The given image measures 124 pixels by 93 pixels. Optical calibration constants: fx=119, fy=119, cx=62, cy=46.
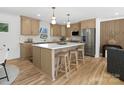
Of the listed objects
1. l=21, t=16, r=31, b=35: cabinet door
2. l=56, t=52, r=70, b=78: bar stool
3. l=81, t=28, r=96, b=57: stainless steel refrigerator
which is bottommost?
l=56, t=52, r=70, b=78: bar stool

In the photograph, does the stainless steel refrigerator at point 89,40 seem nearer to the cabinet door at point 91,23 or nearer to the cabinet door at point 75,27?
the cabinet door at point 91,23

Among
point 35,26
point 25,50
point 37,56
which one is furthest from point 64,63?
point 35,26

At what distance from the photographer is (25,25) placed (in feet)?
20.3

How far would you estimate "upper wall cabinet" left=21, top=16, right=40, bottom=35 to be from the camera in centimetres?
607

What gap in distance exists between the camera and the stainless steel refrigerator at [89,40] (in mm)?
6797

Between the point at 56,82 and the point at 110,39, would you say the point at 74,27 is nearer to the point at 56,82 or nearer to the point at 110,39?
the point at 110,39

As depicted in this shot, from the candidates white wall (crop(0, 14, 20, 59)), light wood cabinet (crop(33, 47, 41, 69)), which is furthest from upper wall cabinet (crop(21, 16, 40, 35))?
light wood cabinet (crop(33, 47, 41, 69))

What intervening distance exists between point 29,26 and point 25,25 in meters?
0.23

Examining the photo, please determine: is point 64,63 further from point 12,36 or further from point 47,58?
point 12,36

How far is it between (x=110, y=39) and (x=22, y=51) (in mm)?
4980

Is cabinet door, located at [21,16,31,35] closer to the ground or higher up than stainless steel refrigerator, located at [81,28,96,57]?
higher up

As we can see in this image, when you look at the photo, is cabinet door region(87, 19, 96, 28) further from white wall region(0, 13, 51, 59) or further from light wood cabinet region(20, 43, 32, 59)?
white wall region(0, 13, 51, 59)

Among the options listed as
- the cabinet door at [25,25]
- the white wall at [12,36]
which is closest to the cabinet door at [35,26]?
the cabinet door at [25,25]
